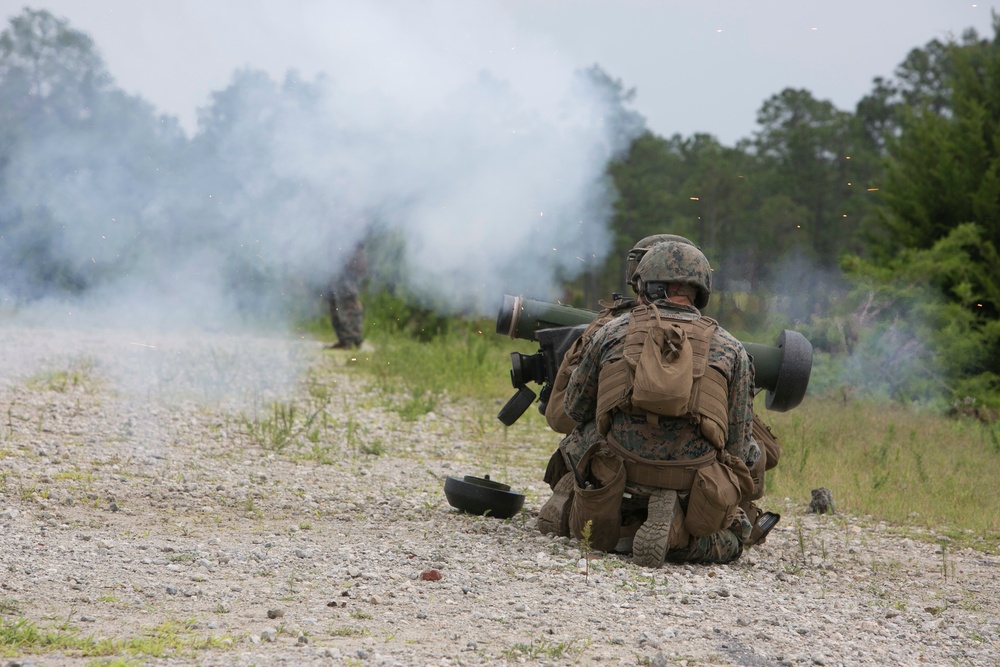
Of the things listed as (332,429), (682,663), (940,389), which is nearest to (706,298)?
(682,663)

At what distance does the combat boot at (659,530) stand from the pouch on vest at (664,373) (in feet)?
1.59

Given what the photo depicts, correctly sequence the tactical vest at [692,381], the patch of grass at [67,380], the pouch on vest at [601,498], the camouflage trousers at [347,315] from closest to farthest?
the tactical vest at [692,381] < the pouch on vest at [601,498] < the patch of grass at [67,380] < the camouflage trousers at [347,315]

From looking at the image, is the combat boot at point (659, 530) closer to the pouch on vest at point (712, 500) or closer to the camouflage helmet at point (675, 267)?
the pouch on vest at point (712, 500)

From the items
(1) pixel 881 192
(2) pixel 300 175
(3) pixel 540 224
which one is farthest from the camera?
(1) pixel 881 192

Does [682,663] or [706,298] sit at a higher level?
[706,298]

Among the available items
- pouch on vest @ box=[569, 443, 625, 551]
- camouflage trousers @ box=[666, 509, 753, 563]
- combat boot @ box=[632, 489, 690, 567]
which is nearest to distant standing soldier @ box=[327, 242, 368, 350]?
pouch on vest @ box=[569, 443, 625, 551]

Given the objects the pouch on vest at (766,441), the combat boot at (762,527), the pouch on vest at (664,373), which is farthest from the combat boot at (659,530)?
the pouch on vest at (766,441)

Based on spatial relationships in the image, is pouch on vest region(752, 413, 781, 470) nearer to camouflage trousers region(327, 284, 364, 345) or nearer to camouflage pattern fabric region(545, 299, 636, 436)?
camouflage pattern fabric region(545, 299, 636, 436)

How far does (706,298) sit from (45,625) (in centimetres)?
350

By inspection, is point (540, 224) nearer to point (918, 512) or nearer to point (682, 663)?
point (918, 512)

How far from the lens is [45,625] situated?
3.79m

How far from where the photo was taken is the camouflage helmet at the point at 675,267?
5527 millimetres

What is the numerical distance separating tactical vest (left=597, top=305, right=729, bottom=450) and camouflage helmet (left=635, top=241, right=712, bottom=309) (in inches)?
9.6

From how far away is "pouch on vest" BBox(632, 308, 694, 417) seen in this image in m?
5.04
